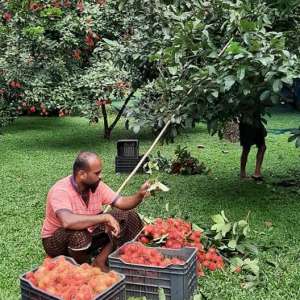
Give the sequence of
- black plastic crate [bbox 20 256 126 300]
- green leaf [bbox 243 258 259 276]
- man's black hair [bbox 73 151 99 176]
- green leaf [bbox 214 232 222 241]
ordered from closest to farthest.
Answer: black plastic crate [bbox 20 256 126 300], man's black hair [bbox 73 151 99 176], green leaf [bbox 243 258 259 276], green leaf [bbox 214 232 222 241]

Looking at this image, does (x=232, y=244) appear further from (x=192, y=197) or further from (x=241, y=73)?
(x=192, y=197)

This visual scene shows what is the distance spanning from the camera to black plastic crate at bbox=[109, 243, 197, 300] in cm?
342

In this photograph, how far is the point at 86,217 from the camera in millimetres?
3643

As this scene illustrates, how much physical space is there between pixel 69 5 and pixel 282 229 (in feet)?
23.8

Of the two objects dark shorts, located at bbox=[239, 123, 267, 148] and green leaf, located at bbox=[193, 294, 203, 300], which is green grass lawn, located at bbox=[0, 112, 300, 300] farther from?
dark shorts, located at bbox=[239, 123, 267, 148]

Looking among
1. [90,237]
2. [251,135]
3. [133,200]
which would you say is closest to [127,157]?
[251,135]

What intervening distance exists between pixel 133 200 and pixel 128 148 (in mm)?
4954

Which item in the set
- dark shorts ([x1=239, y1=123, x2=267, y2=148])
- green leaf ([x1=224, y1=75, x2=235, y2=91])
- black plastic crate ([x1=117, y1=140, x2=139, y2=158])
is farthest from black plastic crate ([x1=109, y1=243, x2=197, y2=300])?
black plastic crate ([x1=117, y1=140, x2=139, y2=158])

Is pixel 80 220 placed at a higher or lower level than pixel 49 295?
higher

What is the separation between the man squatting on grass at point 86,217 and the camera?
3713mm

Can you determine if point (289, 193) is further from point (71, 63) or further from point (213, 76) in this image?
point (71, 63)

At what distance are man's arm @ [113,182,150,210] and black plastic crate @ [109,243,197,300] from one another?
531 millimetres

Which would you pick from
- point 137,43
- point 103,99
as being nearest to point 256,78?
point 137,43

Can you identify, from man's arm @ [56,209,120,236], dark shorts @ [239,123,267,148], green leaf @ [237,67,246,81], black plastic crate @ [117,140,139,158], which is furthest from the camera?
black plastic crate @ [117,140,139,158]
